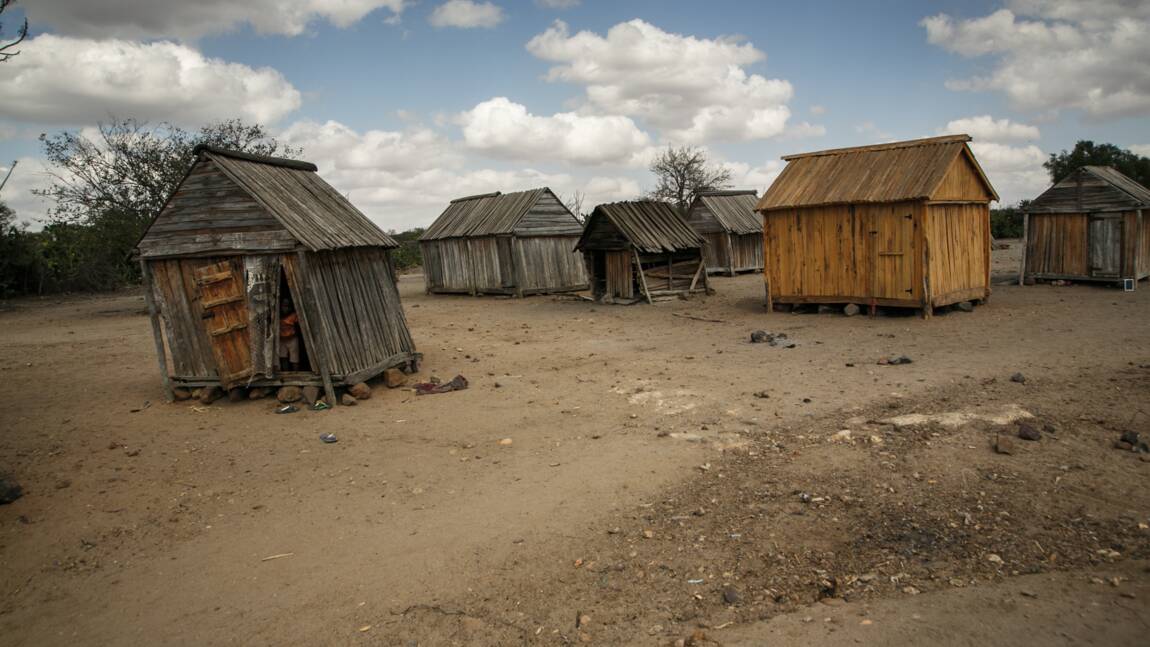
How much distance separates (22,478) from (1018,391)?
38.0 feet

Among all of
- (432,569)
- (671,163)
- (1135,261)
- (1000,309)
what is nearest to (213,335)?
(432,569)

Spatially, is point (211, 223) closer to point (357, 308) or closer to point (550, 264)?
point (357, 308)

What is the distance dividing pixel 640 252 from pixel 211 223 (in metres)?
13.2

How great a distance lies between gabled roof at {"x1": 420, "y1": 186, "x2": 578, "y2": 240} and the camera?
1027 inches

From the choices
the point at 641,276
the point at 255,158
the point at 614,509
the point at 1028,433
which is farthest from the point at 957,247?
the point at 255,158

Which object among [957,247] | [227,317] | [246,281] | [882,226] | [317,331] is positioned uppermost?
[246,281]

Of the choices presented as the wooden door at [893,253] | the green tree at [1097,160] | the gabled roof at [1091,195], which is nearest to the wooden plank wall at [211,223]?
the wooden door at [893,253]

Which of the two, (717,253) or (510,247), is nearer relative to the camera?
(510,247)

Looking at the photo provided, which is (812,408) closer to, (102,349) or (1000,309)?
(1000,309)

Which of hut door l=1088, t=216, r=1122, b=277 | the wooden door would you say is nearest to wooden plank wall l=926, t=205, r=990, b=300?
the wooden door

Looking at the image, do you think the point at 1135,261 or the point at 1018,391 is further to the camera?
the point at 1135,261

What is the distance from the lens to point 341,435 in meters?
8.78

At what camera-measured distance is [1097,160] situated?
3938 cm

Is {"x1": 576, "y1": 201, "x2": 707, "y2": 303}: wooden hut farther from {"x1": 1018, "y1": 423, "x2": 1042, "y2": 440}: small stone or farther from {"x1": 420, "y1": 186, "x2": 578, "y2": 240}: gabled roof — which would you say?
Result: {"x1": 1018, "y1": 423, "x2": 1042, "y2": 440}: small stone
